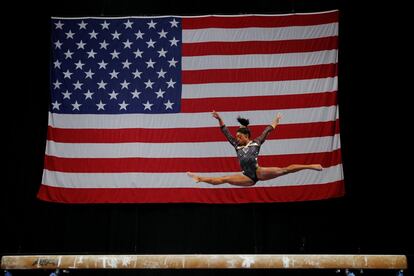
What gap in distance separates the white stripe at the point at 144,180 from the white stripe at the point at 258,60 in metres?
1.82

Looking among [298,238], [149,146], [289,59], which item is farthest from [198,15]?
[298,238]

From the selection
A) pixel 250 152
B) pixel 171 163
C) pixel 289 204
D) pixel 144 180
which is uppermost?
pixel 250 152

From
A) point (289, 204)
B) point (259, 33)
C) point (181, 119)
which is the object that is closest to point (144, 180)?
point (181, 119)

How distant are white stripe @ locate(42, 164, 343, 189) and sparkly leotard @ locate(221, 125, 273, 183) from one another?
1077 mm

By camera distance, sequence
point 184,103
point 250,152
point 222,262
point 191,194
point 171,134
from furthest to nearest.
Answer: point 184,103, point 171,134, point 191,194, point 250,152, point 222,262

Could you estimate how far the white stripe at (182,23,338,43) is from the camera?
7.85 m

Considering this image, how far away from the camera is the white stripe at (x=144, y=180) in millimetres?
7453

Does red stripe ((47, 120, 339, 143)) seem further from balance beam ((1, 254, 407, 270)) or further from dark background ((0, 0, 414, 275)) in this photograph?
balance beam ((1, 254, 407, 270))

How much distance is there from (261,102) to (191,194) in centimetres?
191

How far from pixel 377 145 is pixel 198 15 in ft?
12.6

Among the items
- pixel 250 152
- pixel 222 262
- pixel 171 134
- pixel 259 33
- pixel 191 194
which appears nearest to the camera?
pixel 222 262

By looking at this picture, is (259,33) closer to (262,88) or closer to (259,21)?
Answer: (259,21)

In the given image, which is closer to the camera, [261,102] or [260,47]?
[261,102]

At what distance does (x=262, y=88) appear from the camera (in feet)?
25.4
